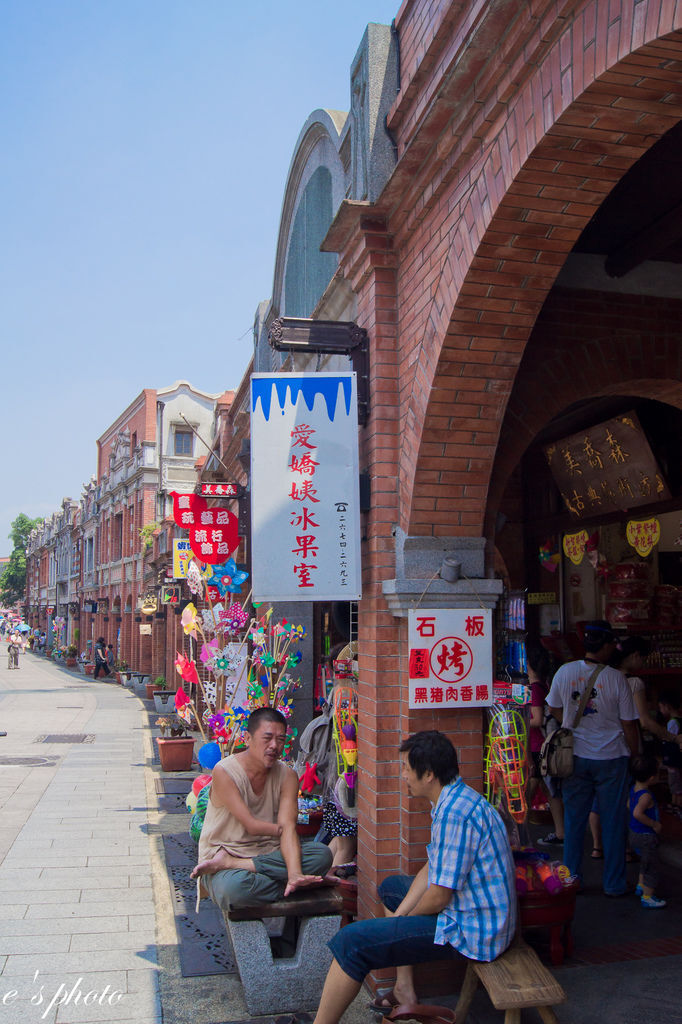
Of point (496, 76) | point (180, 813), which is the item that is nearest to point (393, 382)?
point (496, 76)

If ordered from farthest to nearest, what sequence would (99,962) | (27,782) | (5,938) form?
(27,782), (5,938), (99,962)

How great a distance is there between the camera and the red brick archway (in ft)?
9.57

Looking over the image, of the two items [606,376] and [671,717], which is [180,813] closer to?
[671,717]

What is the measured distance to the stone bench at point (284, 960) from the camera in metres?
4.22

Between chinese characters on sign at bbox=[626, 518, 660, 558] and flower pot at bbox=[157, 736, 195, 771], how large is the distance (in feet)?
21.8

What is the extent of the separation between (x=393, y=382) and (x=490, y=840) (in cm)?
258

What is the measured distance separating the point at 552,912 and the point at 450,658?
1.46 m

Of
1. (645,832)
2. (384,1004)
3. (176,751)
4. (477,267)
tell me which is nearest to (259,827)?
(384,1004)

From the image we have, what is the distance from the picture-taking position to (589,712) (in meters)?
5.76

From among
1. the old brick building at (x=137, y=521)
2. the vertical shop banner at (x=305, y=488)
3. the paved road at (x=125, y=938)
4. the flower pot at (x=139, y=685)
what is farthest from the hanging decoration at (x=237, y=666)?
the flower pot at (x=139, y=685)

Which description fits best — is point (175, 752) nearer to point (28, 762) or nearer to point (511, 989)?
point (28, 762)

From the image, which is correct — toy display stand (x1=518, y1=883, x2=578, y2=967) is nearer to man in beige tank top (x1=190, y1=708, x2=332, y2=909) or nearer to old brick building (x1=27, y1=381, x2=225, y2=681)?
man in beige tank top (x1=190, y1=708, x2=332, y2=909)

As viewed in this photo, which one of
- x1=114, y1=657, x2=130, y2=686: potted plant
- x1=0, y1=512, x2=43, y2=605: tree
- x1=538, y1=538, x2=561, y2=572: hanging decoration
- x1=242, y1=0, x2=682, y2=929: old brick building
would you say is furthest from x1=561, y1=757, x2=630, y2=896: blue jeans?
x1=0, y1=512, x2=43, y2=605: tree

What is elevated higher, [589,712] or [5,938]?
[589,712]
